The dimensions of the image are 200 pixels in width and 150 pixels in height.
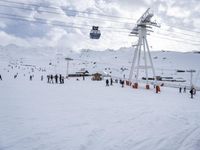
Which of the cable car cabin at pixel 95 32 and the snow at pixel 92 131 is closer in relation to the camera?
the snow at pixel 92 131

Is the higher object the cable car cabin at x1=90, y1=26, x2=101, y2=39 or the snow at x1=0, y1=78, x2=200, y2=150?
the cable car cabin at x1=90, y1=26, x2=101, y2=39

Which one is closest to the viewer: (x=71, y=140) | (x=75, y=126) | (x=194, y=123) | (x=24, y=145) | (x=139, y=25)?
(x=24, y=145)

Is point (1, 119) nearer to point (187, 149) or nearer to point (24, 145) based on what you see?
point (24, 145)

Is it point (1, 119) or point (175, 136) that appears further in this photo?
point (1, 119)

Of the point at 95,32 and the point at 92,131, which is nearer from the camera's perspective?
the point at 92,131

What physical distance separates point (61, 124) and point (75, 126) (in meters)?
0.65

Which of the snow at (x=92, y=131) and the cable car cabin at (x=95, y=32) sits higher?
the cable car cabin at (x=95, y=32)

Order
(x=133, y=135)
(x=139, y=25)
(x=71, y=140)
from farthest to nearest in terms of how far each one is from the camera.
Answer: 1. (x=139, y=25)
2. (x=133, y=135)
3. (x=71, y=140)

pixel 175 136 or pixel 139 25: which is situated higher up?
pixel 139 25

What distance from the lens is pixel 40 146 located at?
788 cm

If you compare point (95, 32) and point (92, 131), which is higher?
point (95, 32)

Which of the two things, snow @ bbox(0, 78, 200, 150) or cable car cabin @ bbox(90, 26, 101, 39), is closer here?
snow @ bbox(0, 78, 200, 150)

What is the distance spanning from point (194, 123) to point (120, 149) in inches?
244

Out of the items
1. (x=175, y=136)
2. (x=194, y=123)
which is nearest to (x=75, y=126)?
(x=175, y=136)
